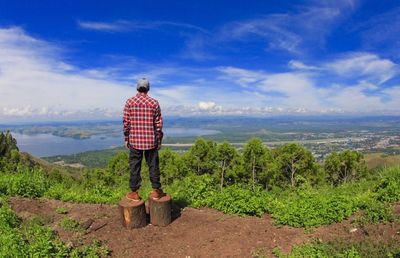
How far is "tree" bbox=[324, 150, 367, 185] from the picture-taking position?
3094cm

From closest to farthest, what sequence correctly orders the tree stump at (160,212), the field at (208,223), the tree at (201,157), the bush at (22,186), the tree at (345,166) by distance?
the field at (208,223) → the tree stump at (160,212) → the bush at (22,186) → the tree at (345,166) → the tree at (201,157)

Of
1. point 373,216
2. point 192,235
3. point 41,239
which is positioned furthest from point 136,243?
point 373,216

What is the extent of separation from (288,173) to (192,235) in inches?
1043

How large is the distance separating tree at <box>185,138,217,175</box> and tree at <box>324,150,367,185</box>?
11.2m

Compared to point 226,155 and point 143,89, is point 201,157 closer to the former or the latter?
point 226,155

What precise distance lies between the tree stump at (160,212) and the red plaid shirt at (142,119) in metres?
1.21

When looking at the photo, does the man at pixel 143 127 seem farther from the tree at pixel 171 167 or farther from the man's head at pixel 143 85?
the tree at pixel 171 167

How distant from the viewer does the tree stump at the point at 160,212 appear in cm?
728

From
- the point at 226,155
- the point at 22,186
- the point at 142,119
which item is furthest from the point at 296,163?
the point at 142,119

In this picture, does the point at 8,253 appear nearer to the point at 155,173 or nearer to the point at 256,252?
the point at 155,173

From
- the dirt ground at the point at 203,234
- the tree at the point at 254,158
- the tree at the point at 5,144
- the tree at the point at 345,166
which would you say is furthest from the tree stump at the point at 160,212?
the tree at the point at 5,144

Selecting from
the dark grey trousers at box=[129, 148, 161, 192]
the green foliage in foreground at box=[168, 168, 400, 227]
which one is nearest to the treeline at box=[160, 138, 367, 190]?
the green foliage in foreground at box=[168, 168, 400, 227]

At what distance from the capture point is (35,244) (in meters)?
5.84

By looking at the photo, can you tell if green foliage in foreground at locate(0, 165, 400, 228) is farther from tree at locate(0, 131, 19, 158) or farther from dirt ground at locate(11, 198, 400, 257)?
tree at locate(0, 131, 19, 158)
